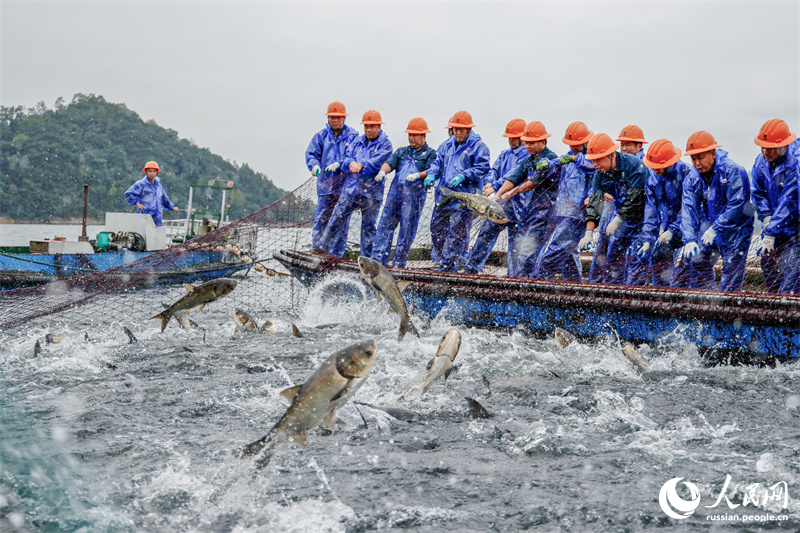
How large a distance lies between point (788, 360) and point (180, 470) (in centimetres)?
524

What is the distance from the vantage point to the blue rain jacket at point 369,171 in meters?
10.6

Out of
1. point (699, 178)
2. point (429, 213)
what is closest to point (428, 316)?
point (429, 213)

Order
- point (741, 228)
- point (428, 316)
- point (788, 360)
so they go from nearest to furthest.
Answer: point (788, 360), point (741, 228), point (428, 316)

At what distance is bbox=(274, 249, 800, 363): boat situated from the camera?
5.96 m

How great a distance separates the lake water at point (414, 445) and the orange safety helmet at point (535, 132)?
9.57 feet

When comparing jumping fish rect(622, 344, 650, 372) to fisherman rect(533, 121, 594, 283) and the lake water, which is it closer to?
the lake water

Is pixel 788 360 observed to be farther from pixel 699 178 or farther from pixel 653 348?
pixel 699 178

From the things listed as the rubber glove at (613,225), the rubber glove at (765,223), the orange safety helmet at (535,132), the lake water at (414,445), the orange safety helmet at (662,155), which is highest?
the orange safety helmet at (535,132)

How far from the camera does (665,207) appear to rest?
7.92 metres

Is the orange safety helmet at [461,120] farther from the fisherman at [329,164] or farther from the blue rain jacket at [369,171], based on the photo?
the fisherman at [329,164]

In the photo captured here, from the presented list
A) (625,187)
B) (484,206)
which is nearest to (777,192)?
(625,187)

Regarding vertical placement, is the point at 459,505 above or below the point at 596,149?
below

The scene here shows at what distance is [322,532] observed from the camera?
345cm

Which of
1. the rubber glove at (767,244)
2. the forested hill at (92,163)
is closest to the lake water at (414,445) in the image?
the rubber glove at (767,244)
